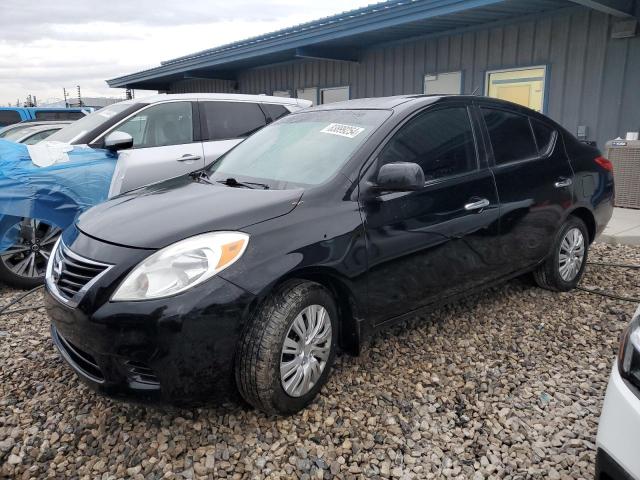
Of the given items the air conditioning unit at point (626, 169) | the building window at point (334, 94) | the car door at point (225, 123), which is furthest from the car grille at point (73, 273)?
the building window at point (334, 94)

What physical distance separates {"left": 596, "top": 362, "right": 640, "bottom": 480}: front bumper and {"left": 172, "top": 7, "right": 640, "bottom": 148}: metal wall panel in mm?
6864

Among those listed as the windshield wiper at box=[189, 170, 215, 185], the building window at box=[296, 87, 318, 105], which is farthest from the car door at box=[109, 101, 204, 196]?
the building window at box=[296, 87, 318, 105]

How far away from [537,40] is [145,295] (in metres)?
8.09

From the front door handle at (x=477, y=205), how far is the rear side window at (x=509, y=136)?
1.21 ft

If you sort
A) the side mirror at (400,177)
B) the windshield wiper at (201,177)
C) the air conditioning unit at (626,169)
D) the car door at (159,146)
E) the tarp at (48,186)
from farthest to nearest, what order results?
the air conditioning unit at (626,169), the car door at (159,146), the tarp at (48,186), the windshield wiper at (201,177), the side mirror at (400,177)

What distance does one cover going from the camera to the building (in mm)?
7520

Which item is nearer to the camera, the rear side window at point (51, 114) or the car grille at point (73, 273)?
the car grille at point (73, 273)

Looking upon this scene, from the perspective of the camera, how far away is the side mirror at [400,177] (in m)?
2.79

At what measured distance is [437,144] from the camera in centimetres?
337

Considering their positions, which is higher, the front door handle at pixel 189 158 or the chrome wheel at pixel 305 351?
the front door handle at pixel 189 158

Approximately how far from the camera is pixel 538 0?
7.51 metres

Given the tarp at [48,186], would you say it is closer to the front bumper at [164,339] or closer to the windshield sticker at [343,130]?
the front bumper at [164,339]

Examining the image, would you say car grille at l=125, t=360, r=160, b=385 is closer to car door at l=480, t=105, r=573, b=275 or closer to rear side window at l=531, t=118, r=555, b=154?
car door at l=480, t=105, r=573, b=275

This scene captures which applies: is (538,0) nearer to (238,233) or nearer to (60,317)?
(238,233)
